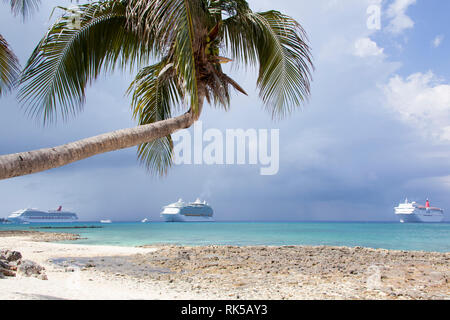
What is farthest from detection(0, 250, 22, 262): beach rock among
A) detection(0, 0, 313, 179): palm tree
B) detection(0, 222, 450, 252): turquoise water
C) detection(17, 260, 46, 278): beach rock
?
detection(0, 222, 450, 252): turquoise water

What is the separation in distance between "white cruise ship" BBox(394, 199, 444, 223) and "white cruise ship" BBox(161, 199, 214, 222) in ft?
126

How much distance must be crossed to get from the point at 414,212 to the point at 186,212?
43856 millimetres

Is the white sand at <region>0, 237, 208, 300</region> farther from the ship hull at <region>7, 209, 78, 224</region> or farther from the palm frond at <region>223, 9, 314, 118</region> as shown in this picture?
the ship hull at <region>7, 209, 78, 224</region>

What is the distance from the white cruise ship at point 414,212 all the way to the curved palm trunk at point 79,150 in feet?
219

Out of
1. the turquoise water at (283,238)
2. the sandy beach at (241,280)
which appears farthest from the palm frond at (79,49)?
the turquoise water at (283,238)

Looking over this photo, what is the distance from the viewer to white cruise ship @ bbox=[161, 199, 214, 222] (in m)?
Answer: 70.2

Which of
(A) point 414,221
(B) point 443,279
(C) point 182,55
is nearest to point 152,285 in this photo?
(C) point 182,55

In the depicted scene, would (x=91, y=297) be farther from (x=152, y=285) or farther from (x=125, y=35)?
(x=125, y=35)

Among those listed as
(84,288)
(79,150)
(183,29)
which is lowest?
(84,288)

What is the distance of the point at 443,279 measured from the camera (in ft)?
19.7

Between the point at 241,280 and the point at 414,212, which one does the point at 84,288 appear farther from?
the point at 414,212

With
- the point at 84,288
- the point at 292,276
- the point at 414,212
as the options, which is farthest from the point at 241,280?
the point at 414,212

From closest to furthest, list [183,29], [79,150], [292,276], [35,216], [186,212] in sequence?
[79,150] → [183,29] → [292,276] → [186,212] → [35,216]

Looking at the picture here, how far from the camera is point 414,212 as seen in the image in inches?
2373
